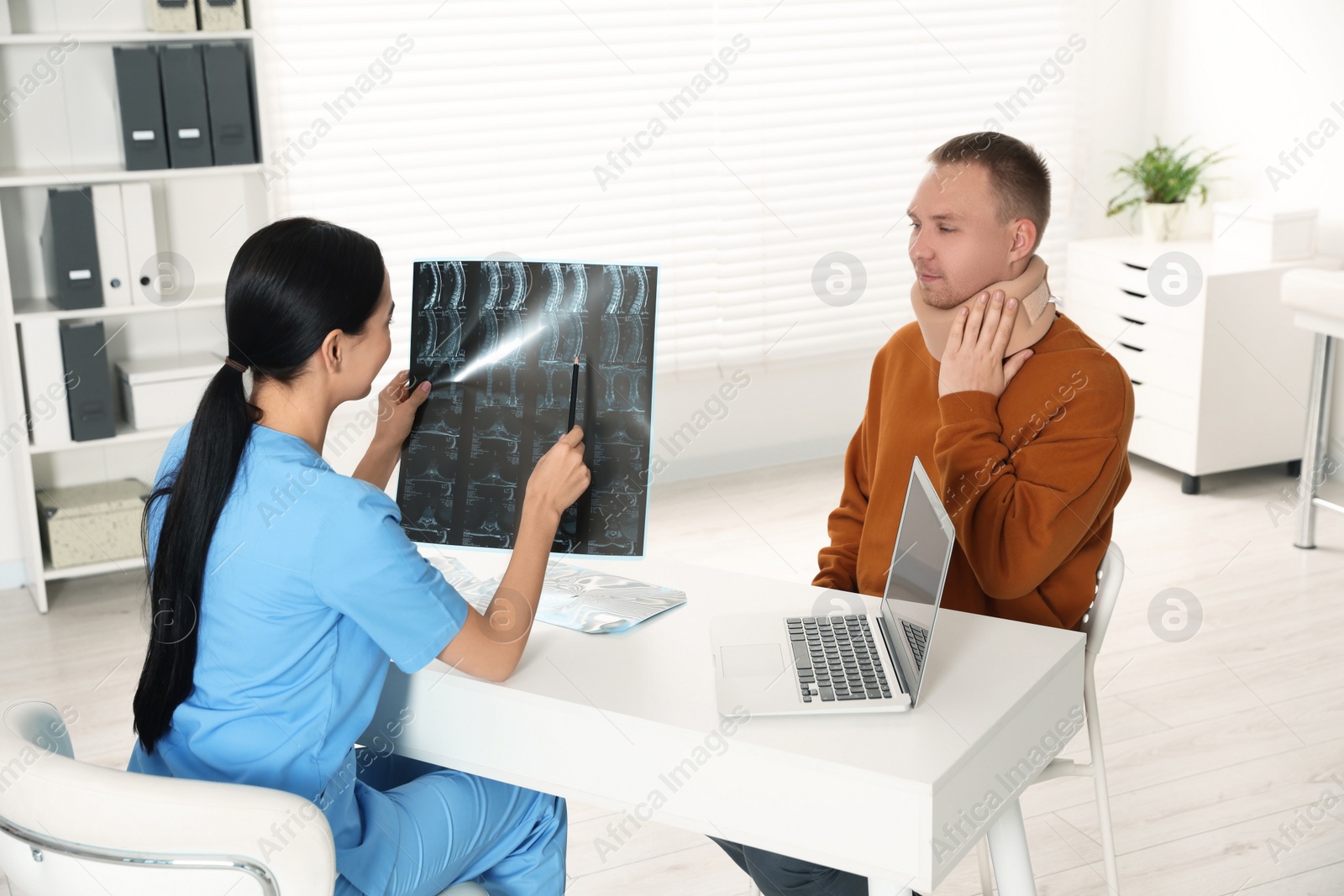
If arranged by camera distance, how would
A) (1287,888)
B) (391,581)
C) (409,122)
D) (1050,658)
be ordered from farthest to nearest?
(409,122)
(1287,888)
(1050,658)
(391,581)

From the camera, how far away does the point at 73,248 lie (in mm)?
3385

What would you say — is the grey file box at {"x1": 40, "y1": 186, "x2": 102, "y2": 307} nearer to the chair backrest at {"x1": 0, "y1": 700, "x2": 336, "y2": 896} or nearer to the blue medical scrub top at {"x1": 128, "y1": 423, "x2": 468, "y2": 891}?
the blue medical scrub top at {"x1": 128, "y1": 423, "x2": 468, "y2": 891}

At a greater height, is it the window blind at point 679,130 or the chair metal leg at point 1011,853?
the window blind at point 679,130

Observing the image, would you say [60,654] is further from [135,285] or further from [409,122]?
[409,122]

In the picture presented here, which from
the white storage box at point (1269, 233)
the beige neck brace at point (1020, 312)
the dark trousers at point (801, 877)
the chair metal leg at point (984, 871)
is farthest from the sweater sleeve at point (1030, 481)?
the white storage box at point (1269, 233)

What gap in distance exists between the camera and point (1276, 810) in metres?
2.44

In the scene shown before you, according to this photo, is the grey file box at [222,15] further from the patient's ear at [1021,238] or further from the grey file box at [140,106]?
the patient's ear at [1021,238]

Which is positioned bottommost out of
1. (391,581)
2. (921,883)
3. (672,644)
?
(921,883)

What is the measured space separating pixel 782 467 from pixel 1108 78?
77.5 inches

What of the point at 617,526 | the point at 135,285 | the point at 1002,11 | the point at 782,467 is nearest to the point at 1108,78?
the point at 1002,11

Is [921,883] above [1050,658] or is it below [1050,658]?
below

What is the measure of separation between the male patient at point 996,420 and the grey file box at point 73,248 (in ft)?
7.86

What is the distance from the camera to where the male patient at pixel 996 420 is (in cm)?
173

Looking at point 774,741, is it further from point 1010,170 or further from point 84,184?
point 84,184
